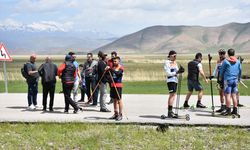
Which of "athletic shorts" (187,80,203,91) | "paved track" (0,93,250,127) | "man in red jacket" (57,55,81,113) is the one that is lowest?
"paved track" (0,93,250,127)

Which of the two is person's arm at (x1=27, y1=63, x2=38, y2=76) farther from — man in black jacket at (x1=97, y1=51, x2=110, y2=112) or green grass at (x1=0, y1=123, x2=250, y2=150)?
green grass at (x1=0, y1=123, x2=250, y2=150)

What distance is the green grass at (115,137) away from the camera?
11148 mm

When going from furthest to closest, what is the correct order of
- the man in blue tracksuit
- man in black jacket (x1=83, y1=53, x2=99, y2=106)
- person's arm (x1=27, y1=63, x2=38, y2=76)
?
man in black jacket (x1=83, y1=53, x2=99, y2=106), person's arm (x1=27, y1=63, x2=38, y2=76), the man in blue tracksuit

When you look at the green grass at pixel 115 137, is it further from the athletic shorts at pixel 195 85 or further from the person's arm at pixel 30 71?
the athletic shorts at pixel 195 85

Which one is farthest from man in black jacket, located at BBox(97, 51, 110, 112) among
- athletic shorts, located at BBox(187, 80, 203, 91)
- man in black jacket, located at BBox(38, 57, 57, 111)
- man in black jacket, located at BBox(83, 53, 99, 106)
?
athletic shorts, located at BBox(187, 80, 203, 91)

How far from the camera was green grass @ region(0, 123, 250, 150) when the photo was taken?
36.6ft

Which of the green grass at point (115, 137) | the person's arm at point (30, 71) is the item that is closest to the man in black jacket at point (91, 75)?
the person's arm at point (30, 71)

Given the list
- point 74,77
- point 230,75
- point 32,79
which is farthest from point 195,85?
point 32,79

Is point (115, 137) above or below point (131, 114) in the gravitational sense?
below

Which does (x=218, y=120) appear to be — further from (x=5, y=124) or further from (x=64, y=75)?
(x=5, y=124)

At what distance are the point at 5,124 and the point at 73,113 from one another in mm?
2849

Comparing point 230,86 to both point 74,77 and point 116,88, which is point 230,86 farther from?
point 74,77

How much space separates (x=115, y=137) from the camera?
11.7m

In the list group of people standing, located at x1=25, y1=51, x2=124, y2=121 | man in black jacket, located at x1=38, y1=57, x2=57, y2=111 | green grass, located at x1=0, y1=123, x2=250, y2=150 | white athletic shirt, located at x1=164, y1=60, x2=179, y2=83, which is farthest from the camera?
man in black jacket, located at x1=38, y1=57, x2=57, y2=111
